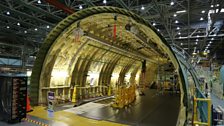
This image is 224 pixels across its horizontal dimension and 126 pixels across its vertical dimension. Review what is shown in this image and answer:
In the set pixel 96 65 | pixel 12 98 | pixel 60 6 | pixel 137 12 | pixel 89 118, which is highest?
pixel 137 12

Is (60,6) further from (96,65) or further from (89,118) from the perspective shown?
(89,118)

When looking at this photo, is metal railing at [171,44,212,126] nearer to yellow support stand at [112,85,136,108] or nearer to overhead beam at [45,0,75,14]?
yellow support stand at [112,85,136,108]

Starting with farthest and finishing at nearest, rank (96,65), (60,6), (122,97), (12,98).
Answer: (96,65) → (122,97) → (60,6) → (12,98)

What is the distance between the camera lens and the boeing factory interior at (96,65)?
8.57 meters

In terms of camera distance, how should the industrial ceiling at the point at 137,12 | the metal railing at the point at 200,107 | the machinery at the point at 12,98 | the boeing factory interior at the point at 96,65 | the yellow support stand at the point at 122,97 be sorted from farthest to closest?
the yellow support stand at the point at 122,97 < the industrial ceiling at the point at 137,12 < the boeing factory interior at the point at 96,65 < the machinery at the point at 12,98 < the metal railing at the point at 200,107

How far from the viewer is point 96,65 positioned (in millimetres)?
16469

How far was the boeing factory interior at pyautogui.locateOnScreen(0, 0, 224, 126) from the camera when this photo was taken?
337 inches

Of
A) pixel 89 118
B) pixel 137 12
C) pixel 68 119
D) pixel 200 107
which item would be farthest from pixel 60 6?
pixel 200 107

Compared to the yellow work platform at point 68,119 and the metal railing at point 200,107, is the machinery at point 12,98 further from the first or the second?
the metal railing at point 200,107

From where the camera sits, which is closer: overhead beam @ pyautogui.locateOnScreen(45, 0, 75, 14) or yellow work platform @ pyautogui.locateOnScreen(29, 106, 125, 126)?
yellow work platform @ pyautogui.locateOnScreen(29, 106, 125, 126)

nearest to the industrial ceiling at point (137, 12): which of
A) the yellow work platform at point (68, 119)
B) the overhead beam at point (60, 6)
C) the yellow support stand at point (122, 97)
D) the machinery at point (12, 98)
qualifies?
the overhead beam at point (60, 6)

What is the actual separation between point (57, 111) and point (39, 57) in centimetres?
366

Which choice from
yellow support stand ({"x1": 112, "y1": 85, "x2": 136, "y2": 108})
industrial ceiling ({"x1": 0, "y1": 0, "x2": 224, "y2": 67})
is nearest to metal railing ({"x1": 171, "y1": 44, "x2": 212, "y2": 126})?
Result: industrial ceiling ({"x1": 0, "y1": 0, "x2": 224, "y2": 67})

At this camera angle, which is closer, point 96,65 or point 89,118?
point 89,118
